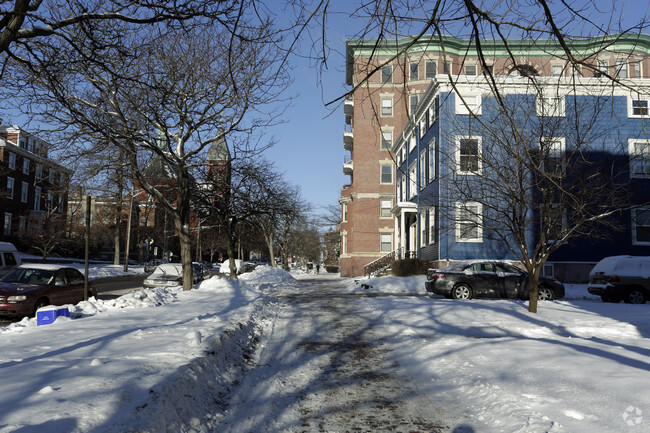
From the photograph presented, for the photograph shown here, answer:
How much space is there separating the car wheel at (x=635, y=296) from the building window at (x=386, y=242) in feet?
85.6

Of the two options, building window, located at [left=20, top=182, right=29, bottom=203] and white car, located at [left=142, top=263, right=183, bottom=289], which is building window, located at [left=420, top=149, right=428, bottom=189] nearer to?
white car, located at [left=142, top=263, right=183, bottom=289]

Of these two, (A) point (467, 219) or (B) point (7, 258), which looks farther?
(B) point (7, 258)

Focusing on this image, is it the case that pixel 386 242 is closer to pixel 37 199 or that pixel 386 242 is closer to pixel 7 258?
pixel 7 258

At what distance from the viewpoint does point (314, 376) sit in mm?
7113

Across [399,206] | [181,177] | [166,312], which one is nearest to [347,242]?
[399,206]

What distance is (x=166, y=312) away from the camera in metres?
11.8

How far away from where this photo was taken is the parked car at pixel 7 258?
19.9 meters

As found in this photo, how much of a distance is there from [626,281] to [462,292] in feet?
19.9

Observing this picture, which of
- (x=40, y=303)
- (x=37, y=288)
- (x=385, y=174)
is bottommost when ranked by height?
(x=40, y=303)

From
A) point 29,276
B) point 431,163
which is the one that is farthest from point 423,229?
point 29,276

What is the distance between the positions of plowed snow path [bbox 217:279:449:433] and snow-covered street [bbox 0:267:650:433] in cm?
2

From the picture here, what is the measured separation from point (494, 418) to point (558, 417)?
61 cm

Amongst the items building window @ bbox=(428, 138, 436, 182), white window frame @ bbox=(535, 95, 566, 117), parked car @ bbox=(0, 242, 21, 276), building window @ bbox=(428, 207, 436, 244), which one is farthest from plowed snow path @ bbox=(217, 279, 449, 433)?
building window @ bbox=(428, 138, 436, 182)

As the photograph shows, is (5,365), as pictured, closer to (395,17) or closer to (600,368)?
(395,17)
